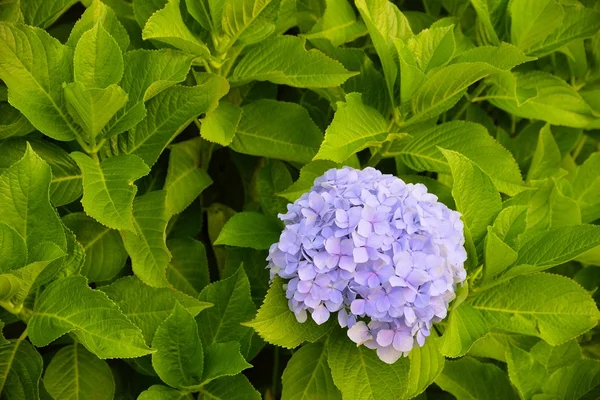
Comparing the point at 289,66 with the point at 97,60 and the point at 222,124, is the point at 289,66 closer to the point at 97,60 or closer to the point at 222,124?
the point at 222,124

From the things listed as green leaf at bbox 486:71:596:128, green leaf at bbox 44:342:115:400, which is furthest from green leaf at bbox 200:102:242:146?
green leaf at bbox 486:71:596:128

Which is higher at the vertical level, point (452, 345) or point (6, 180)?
point (6, 180)

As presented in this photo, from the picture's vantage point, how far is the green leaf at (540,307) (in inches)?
42.6

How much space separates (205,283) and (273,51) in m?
0.46

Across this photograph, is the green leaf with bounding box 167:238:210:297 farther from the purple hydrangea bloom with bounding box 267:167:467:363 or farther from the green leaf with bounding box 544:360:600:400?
the green leaf with bounding box 544:360:600:400

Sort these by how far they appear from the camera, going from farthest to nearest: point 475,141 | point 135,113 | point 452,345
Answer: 1. point 475,141
2. point 135,113
3. point 452,345

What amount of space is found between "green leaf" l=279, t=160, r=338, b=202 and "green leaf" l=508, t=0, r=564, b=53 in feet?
1.51

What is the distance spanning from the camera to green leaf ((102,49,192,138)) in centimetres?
105

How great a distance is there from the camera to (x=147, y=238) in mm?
1091

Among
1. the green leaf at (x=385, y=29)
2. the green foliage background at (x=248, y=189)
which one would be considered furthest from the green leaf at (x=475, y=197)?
the green leaf at (x=385, y=29)

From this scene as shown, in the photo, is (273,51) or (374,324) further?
(273,51)

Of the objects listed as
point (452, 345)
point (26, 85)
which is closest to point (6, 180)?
point (26, 85)

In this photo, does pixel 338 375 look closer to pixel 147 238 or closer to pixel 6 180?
pixel 147 238

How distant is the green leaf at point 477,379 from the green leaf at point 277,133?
49cm
